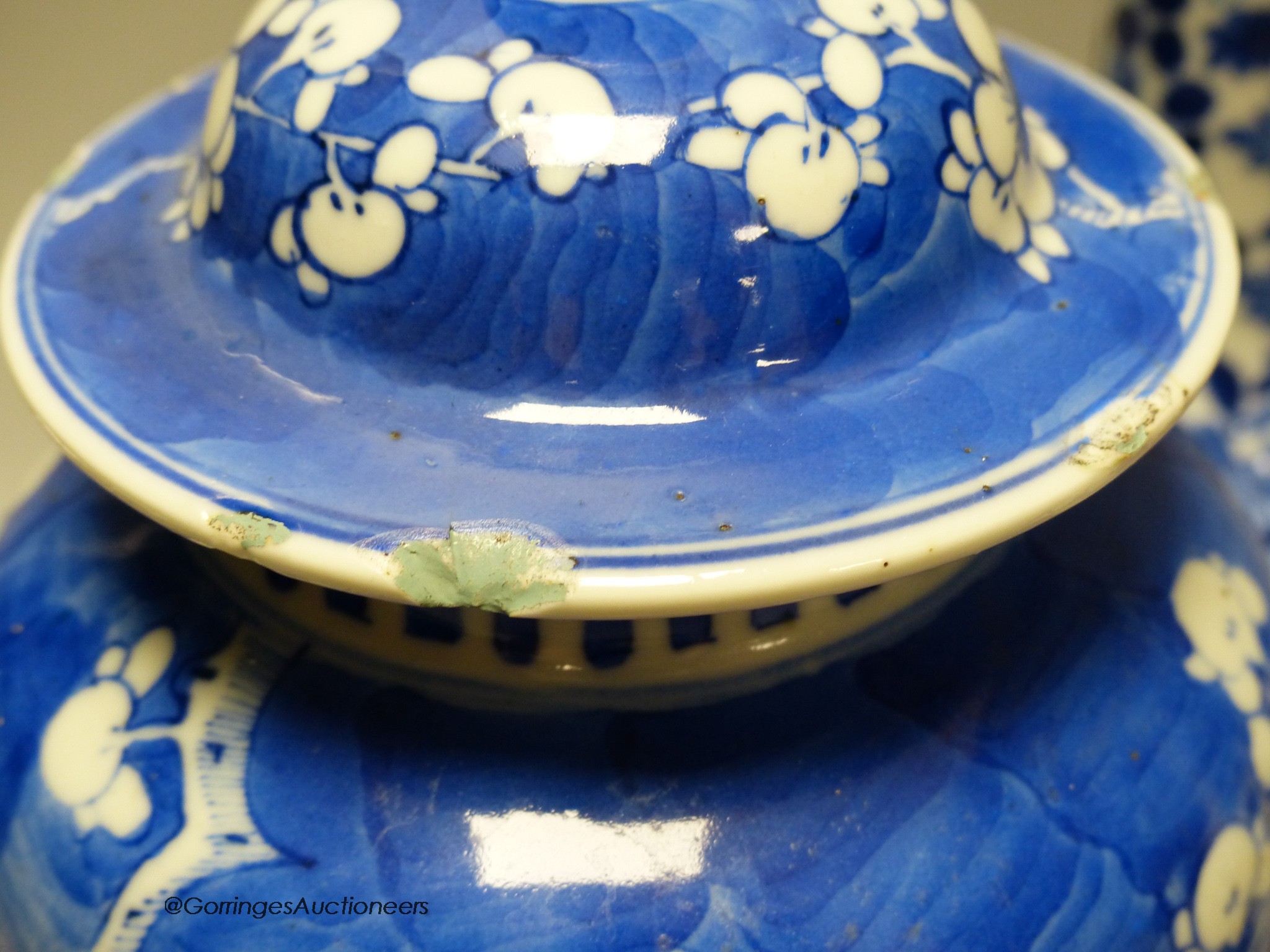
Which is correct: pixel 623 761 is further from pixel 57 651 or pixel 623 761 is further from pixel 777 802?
pixel 57 651

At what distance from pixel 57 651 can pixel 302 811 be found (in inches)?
6.7

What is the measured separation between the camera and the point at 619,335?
0.52 m

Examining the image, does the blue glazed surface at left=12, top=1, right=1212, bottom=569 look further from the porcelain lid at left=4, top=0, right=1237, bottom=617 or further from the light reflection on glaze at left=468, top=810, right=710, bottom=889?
the light reflection on glaze at left=468, top=810, right=710, bottom=889

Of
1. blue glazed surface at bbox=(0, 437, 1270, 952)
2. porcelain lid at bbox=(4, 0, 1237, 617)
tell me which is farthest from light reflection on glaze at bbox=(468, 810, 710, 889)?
porcelain lid at bbox=(4, 0, 1237, 617)

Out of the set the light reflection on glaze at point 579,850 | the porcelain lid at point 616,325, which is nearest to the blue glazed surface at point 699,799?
the light reflection on glaze at point 579,850

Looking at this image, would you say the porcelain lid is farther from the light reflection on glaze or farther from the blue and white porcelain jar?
the light reflection on glaze

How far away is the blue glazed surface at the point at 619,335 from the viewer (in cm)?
48

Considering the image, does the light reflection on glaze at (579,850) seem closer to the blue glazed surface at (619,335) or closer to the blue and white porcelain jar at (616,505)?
the blue and white porcelain jar at (616,505)

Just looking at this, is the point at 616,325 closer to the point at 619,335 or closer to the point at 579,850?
the point at 619,335

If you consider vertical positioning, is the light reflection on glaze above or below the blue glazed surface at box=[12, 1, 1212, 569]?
below

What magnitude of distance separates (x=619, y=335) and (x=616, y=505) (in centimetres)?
8

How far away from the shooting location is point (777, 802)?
21.2 inches

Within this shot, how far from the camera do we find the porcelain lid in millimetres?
A: 460

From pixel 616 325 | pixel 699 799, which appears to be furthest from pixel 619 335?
pixel 699 799
